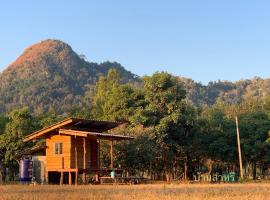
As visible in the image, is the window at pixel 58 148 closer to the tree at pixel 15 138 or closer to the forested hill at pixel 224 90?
the tree at pixel 15 138

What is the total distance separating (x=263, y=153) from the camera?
151 feet

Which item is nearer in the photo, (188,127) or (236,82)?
(188,127)

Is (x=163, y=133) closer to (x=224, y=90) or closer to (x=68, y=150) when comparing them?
(x=68, y=150)

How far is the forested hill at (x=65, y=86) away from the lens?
145500 mm

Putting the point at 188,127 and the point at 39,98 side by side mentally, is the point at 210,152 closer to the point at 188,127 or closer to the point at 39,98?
the point at 188,127

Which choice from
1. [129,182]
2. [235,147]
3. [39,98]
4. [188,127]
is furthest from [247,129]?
[39,98]

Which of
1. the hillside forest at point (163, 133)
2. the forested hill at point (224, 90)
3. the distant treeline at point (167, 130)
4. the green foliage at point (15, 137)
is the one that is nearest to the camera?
the hillside forest at point (163, 133)

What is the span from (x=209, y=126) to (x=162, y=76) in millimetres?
7342

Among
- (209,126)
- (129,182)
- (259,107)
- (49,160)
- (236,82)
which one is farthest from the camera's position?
(236,82)

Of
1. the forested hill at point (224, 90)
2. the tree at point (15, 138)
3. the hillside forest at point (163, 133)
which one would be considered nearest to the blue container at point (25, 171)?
the hillside forest at point (163, 133)

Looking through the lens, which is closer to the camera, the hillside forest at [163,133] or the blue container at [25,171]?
the blue container at [25,171]

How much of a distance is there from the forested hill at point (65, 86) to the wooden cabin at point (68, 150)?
318ft

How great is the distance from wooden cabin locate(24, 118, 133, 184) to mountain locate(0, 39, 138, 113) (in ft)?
278

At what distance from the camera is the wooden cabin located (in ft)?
108
